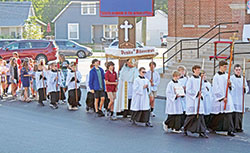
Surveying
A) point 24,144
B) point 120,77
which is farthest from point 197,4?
point 24,144

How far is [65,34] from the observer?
58.9m

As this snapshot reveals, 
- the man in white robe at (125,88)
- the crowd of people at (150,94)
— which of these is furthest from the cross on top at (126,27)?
the man in white robe at (125,88)

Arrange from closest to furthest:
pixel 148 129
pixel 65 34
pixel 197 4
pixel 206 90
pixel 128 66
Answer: pixel 206 90 → pixel 148 129 → pixel 128 66 → pixel 197 4 → pixel 65 34

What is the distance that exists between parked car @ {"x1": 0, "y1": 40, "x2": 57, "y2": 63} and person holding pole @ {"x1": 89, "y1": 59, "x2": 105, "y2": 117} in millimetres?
17910

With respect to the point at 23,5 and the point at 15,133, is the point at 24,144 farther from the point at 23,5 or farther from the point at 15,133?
the point at 23,5

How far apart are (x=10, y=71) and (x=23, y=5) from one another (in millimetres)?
43286

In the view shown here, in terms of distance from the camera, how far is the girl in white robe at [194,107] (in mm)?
11422

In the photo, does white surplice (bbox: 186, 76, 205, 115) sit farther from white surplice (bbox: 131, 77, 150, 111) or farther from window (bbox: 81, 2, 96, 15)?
window (bbox: 81, 2, 96, 15)

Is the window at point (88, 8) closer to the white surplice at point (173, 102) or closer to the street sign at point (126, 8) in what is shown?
the street sign at point (126, 8)

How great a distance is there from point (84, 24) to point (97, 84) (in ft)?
144

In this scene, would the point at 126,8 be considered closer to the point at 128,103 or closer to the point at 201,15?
the point at 128,103

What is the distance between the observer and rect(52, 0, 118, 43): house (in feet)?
188

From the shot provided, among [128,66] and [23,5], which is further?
[23,5]

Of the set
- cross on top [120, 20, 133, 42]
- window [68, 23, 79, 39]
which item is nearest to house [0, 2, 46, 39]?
window [68, 23, 79, 39]
